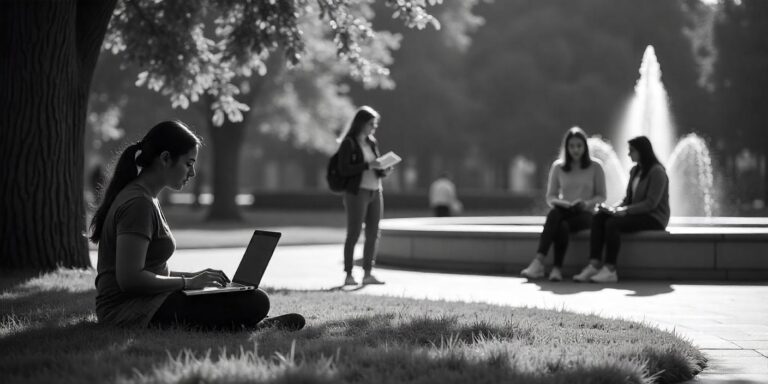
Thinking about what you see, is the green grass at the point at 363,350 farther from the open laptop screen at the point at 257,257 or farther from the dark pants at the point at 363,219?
the dark pants at the point at 363,219

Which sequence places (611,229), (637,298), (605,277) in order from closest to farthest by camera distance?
(637,298) → (605,277) → (611,229)

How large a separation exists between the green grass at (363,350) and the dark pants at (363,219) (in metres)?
2.98

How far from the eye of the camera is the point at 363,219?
33.2ft

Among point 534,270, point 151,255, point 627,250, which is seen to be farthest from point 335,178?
point 151,255

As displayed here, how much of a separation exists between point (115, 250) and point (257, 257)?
2.75ft

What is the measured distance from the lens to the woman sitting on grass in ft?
16.5

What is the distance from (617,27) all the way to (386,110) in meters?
11.4

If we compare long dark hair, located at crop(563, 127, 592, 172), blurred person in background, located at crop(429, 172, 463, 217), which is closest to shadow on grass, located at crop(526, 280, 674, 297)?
long dark hair, located at crop(563, 127, 592, 172)

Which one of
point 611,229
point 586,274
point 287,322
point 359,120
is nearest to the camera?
point 287,322

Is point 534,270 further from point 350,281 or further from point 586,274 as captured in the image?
point 350,281

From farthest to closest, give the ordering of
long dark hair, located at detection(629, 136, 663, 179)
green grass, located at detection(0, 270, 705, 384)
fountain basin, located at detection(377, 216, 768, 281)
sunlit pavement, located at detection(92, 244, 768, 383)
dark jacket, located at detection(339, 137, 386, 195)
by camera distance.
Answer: long dark hair, located at detection(629, 136, 663, 179) < fountain basin, located at detection(377, 216, 768, 281) < dark jacket, located at detection(339, 137, 386, 195) < sunlit pavement, located at detection(92, 244, 768, 383) < green grass, located at detection(0, 270, 705, 384)

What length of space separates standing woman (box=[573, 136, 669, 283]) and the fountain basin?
0.55 ft

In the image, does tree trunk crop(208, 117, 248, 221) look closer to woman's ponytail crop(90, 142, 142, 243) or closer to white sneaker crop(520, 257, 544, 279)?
white sneaker crop(520, 257, 544, 279)

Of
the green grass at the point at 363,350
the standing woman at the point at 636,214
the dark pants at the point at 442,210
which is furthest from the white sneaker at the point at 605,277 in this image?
the dark pants at the point at 442,210
